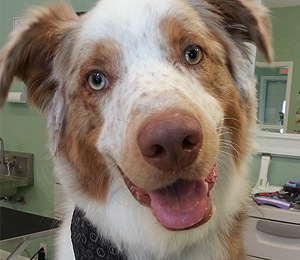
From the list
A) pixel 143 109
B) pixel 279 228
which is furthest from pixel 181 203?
pixel 279 228

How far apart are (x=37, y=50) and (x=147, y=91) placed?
0.47 metres

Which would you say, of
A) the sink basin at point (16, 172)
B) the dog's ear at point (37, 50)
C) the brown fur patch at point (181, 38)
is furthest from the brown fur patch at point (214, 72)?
the sink basin at point (16, 172)

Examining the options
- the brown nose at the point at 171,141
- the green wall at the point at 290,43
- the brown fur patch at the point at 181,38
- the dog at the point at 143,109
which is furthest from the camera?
the green wall at the point at 290,43

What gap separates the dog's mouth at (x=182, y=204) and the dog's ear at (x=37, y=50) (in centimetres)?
53

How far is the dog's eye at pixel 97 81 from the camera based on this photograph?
962 millimetres

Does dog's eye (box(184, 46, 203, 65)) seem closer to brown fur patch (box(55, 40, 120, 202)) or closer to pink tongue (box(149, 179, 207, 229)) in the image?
brown fur patch (box(55, 40, 120, 202))

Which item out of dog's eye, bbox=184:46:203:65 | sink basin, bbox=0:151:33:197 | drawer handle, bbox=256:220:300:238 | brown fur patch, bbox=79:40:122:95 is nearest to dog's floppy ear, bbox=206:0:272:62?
dog's eye, bbox=184:46:203:65

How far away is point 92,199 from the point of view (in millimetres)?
1072

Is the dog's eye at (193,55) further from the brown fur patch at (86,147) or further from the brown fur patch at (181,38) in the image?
the brown fur patch at (86,147)

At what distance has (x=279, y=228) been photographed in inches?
72.7

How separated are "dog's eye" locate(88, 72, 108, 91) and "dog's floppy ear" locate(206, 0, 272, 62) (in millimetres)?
433

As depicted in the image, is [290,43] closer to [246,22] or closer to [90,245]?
[246,22]

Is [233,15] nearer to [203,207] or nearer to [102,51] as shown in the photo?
[102,51]

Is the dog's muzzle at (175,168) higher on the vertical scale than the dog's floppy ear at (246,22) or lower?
lower
